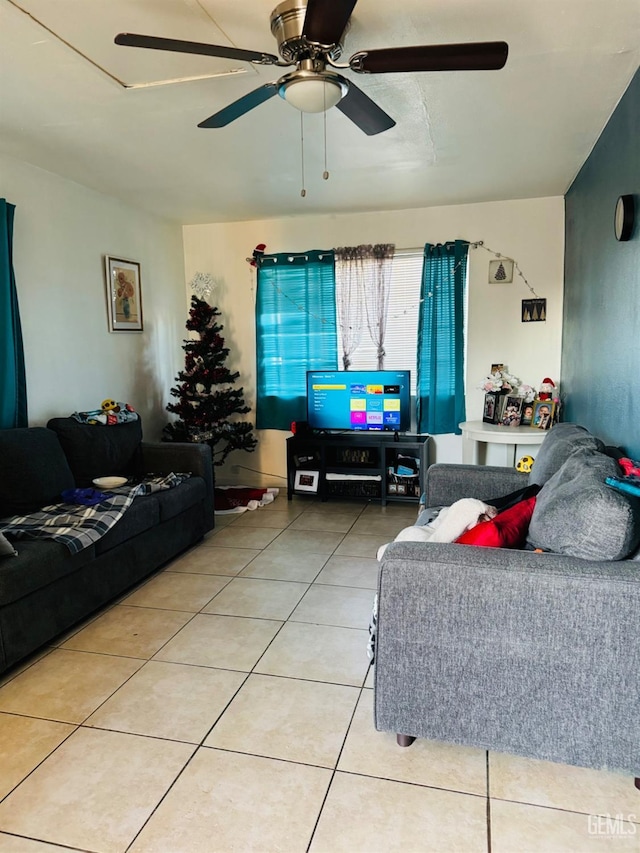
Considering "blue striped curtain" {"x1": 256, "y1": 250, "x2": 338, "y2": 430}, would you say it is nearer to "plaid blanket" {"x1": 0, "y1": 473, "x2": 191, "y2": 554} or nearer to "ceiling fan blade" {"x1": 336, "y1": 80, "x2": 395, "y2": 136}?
"plaid blanket" {"x1": 0, "y1": 473, "x2": 191, "y2": 554}

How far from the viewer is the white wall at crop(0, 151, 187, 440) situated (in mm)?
3484

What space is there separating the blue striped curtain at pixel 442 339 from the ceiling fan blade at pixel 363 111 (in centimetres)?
225

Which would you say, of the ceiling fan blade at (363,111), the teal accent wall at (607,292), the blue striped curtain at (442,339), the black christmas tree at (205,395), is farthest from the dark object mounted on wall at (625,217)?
the black christmas tree at (205,395)

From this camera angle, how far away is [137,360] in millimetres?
4566

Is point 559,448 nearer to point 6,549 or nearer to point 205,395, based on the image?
point 6,549

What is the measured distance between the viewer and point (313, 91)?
6.43 feet

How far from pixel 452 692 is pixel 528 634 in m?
0.30

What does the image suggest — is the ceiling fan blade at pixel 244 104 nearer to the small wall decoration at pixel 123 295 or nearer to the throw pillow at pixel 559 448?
the throw pillow at pixel 559 448

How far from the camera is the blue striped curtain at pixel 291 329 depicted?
487cm

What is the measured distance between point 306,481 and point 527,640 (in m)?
3.30

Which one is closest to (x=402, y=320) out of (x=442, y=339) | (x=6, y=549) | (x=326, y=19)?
(x=442, y=339)

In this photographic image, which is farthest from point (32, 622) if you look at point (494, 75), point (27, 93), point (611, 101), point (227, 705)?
point (611, 101)

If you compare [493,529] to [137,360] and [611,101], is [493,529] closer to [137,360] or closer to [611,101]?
[611,101]

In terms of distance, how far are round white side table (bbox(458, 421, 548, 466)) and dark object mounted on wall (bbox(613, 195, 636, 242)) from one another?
1687 mm
